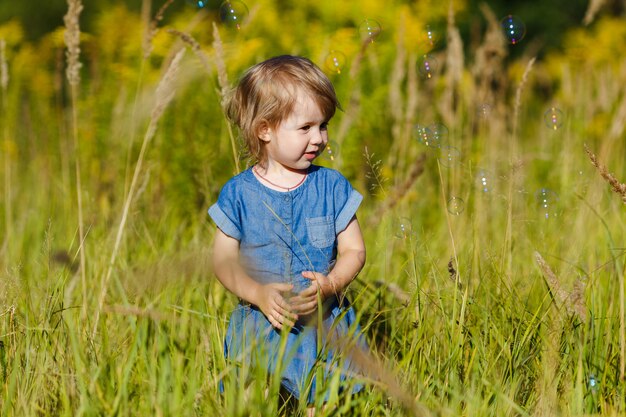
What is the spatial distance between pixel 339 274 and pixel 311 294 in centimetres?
12

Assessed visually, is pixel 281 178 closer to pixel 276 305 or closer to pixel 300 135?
pixel 300 135

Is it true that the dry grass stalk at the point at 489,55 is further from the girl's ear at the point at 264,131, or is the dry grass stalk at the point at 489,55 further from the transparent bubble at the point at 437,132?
the girl's ear at the point at 264,131

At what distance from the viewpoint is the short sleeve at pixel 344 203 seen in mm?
1940

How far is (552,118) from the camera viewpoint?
9.02 feet

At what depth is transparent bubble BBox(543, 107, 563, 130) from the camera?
272 centimetres

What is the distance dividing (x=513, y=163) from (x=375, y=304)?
0.52 meters

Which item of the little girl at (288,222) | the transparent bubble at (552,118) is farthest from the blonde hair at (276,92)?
the transparent bubble at (552,118)

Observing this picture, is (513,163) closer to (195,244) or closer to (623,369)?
(623,369)

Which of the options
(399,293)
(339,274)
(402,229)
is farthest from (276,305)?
(402,229)

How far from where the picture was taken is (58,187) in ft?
12.1

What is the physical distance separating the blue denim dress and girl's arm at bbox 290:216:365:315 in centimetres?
3

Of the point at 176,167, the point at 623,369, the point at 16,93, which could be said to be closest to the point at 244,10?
the point at 176,167

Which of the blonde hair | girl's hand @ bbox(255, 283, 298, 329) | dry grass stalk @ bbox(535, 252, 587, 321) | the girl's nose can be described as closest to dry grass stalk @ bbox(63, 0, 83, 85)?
the blonde hair

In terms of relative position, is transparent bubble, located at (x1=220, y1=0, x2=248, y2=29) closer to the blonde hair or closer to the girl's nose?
the blonde hair
